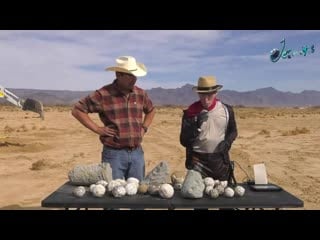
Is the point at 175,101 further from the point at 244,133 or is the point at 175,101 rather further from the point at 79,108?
the point at 79,108

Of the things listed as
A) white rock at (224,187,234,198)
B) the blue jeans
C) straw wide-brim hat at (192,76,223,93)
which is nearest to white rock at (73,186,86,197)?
the blue jeans

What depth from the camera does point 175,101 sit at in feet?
484

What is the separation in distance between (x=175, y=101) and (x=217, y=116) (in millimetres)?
142836

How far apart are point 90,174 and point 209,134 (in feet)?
3.89

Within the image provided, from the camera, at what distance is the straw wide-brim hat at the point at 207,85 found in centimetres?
469

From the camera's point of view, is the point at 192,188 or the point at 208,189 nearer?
the point at 192,188

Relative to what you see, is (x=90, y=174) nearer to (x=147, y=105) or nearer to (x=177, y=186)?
(x=177, y=186)

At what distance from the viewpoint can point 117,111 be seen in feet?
16.1

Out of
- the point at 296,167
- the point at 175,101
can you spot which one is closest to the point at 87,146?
the point at 296,167

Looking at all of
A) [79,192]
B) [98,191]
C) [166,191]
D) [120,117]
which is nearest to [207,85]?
[120,117]

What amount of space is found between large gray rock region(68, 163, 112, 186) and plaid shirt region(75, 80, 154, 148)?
0.40m

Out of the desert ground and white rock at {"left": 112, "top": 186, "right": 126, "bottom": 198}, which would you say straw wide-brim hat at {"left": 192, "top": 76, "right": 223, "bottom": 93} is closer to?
white rock at {"left": 112, "top": 186, "right": 126, "bottom": 198}

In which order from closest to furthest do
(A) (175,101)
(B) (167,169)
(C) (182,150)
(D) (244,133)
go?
1. (B) (167,169)
2. (C) (182,150)
3. (D) (244,133)
4. (A) (175,101)

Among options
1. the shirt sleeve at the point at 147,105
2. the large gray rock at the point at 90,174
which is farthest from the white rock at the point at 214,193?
the shirt sleeve at the point at 147,105
